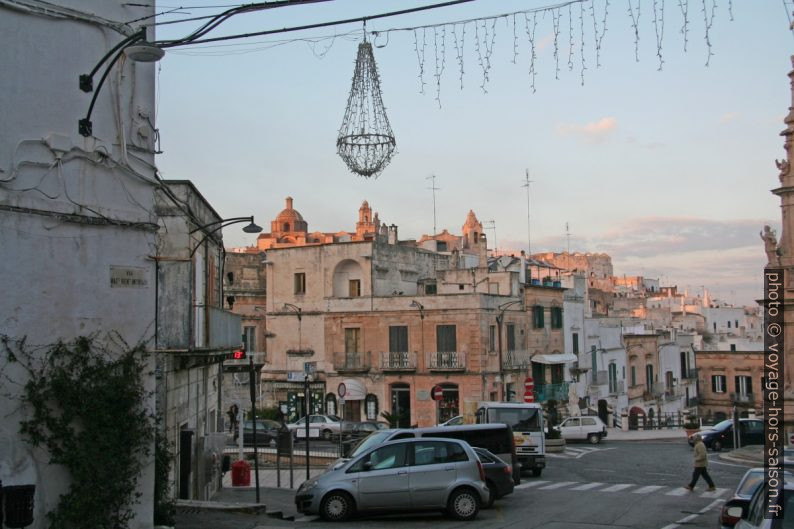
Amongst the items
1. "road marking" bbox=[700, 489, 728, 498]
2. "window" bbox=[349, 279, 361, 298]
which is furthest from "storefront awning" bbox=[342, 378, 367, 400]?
"road marking" bbox=[700, 489, 728, 498]

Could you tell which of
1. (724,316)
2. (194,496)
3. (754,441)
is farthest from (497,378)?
(724,316)

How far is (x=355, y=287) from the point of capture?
53.1 meters

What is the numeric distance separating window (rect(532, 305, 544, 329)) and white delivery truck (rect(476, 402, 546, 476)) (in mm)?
25220

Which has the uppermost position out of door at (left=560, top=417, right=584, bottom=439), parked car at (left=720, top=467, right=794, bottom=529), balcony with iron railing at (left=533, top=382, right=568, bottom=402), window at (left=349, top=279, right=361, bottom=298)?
window at (left=349, top=279, right=361, bottom=298)

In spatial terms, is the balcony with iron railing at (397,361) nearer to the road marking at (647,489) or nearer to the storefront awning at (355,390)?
the storefront awning at (355,390)

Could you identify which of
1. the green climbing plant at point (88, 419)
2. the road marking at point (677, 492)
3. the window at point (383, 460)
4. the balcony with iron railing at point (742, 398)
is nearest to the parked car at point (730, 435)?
the road marking at point (677, 492)

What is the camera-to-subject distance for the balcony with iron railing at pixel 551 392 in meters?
53.2

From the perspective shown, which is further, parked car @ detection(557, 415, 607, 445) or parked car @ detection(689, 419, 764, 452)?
parked car @ detection(557, 415, 607, 445)

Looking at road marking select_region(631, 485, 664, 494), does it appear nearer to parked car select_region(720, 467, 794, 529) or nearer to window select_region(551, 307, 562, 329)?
parked car select_region(720, 467, 794, 529)

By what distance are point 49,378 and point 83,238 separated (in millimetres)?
1905

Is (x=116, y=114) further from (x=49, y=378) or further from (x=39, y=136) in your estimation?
(x=49, y=378)

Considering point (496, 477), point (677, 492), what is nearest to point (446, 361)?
point (677, 492)

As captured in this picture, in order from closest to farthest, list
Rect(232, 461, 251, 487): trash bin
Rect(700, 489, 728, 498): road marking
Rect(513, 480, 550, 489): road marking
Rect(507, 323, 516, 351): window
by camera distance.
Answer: Rect(700, 489, 728, 498): road marking → Rect(513, 480, 550, 489): road marking → Rect(232, 461, 251, 487): trash bin → Rect(507, 323, 516, 351): window

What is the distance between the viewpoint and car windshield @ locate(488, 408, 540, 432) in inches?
1144
